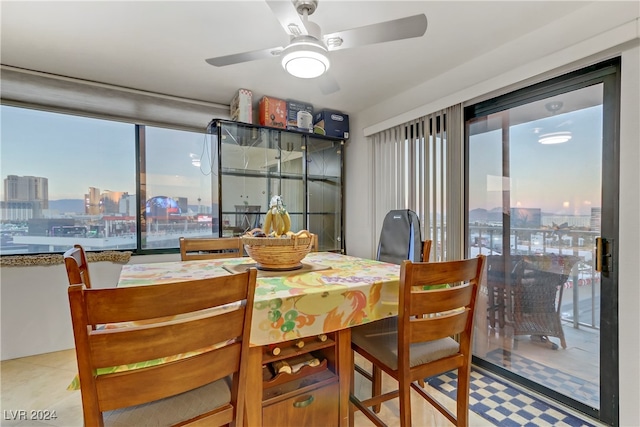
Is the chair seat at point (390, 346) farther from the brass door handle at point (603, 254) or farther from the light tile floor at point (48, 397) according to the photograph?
the brass door handle at point (603, 254)

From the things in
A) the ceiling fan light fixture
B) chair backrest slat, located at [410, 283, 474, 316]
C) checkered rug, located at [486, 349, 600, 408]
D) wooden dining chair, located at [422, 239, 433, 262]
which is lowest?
checkered rug, located at [486, 349, 600, 408]

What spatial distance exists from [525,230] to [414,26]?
1.57m

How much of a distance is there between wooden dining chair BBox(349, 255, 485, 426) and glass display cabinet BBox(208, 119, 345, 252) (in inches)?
79.2

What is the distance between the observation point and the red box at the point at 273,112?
304 centimetres

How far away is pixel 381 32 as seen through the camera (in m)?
1.46

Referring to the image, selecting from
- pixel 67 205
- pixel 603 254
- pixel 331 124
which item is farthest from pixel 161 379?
pixel 331 124

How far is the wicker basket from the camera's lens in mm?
1482

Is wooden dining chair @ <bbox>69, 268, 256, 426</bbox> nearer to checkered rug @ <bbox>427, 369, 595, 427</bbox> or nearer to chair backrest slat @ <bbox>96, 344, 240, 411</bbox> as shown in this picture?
chair backrest slat @ <bbox>96, 344, 240, 411</bbox>

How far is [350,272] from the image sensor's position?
1542mm

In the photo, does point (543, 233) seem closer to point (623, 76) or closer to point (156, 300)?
point (623, 76)

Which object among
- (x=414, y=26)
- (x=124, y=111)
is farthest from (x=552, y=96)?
(x=124, y=111)

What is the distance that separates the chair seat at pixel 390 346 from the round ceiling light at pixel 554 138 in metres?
1.47

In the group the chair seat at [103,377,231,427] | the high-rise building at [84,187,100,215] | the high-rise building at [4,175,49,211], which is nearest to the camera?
the chair seat at [103,377,231,427]

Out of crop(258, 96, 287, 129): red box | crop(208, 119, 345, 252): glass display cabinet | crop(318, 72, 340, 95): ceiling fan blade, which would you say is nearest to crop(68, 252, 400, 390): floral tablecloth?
crop(318, 72, 340, 95): ceiling fan blade
